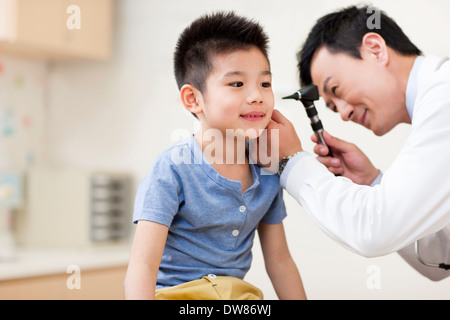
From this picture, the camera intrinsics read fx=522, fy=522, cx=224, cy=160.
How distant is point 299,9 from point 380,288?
1.20 m

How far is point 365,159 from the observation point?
133cm

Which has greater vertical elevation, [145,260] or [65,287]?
[145,260]

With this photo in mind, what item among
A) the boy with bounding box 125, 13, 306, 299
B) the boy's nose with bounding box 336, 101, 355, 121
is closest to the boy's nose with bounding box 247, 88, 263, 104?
the boy with bounding box 125, 13, 306, 299

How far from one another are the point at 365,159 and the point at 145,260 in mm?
667

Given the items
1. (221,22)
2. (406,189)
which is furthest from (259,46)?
(406,189)

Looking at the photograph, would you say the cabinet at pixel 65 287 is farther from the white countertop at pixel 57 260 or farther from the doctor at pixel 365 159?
the doctor at pixel 365 159

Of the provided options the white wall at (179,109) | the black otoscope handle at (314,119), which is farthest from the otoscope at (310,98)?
the white wall at (179,109)

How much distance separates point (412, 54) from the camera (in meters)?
1.28

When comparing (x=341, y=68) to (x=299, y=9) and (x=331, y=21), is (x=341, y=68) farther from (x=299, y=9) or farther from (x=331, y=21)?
(x=299, y=9)

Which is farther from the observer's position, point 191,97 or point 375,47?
point 375,47

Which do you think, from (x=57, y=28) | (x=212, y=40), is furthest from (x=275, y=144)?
(x=57, y=28)

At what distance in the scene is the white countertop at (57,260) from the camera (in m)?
2.01
